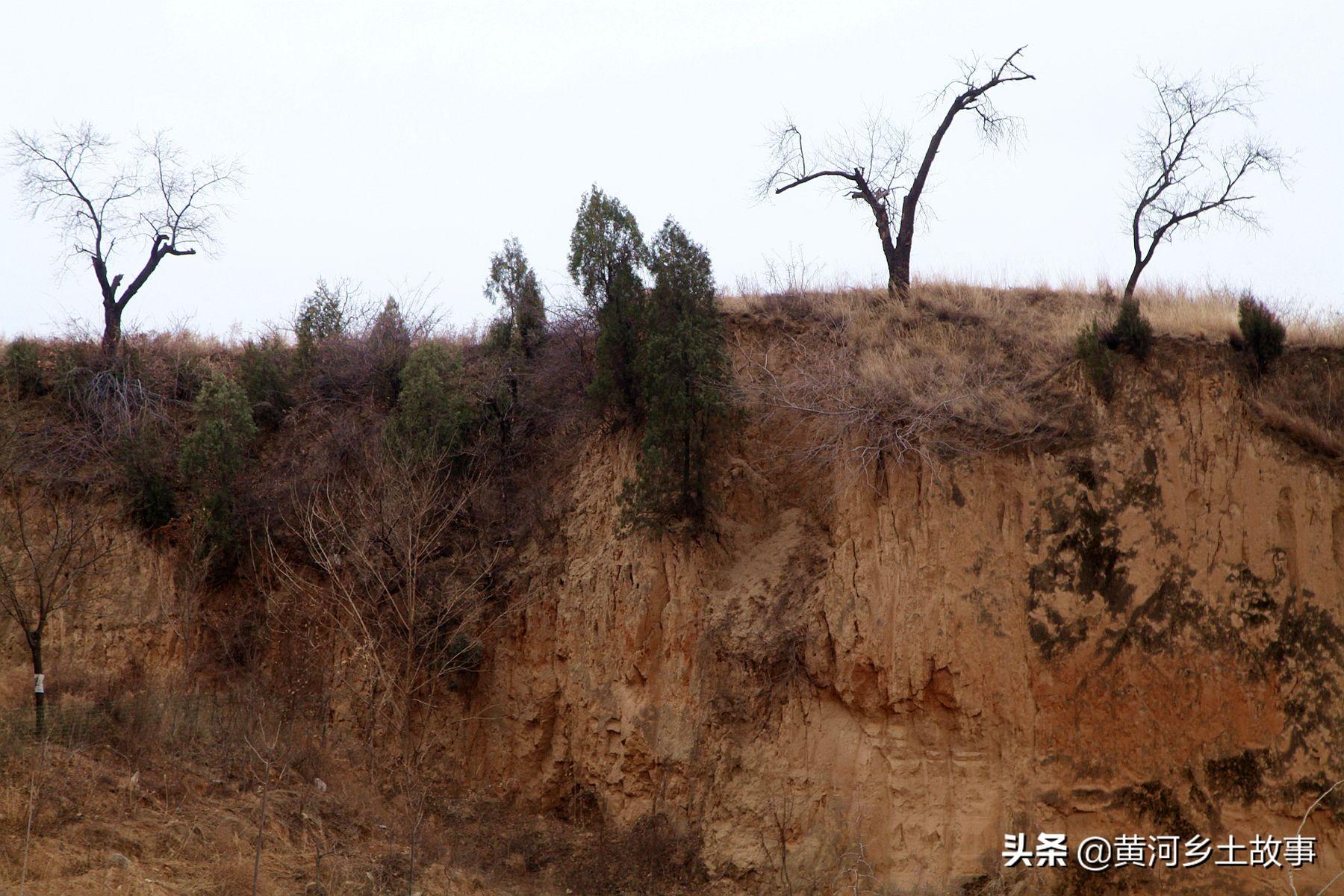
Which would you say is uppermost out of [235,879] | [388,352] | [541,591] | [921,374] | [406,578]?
[388,352]

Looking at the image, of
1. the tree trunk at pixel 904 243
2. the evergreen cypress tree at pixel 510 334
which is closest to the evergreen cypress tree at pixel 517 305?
A: the evergreen cypress tree at pixel 510 334

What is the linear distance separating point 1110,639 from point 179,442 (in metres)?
16.3

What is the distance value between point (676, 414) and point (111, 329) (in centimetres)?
1329

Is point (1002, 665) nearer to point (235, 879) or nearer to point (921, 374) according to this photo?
point (921, 374)

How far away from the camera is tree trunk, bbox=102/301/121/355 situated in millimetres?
21766

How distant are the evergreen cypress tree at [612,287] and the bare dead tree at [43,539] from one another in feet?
25.5

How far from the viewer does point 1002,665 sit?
1377cm

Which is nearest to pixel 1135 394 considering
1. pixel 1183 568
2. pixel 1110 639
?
pixel 1183 568

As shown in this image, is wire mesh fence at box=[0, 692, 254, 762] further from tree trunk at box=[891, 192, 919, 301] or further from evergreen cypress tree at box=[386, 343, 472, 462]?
tree trunk at box=[891, 192, 919, 301]

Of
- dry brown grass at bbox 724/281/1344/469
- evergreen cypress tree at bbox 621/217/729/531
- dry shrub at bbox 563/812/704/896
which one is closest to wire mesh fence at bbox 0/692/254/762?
dry shrub at bbox 563/812/704/896

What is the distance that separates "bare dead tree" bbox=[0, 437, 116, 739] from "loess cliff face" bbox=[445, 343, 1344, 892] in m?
8.20

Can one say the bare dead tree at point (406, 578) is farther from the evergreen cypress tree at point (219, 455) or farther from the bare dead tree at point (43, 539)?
the bare dead tree at point (43, 539)

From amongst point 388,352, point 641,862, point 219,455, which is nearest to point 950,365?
point 641,862

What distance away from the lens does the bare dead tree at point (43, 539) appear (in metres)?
16.0
